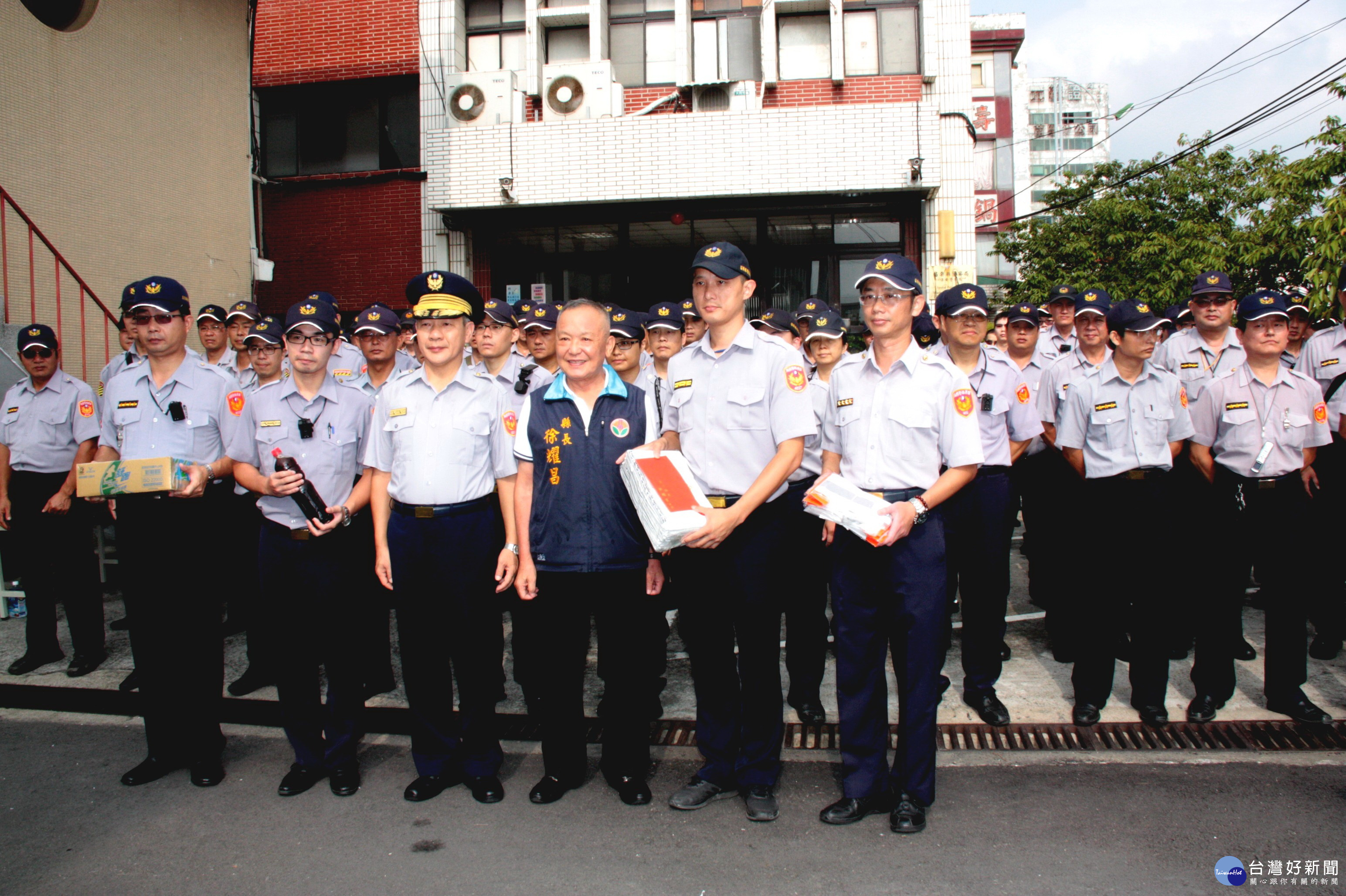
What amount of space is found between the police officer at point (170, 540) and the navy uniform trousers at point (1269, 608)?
4.90 m

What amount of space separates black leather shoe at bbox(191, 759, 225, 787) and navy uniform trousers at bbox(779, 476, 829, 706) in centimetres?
283

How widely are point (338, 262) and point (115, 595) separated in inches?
297

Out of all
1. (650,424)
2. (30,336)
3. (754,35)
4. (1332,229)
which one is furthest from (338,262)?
(1332,229)

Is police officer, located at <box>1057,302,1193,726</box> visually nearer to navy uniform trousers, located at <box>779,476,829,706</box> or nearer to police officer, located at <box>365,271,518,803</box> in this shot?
navy uniform trousers, located at <box>779,476,829,706</box>

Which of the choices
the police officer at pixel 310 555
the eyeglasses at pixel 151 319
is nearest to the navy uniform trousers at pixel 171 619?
the police officer at pixel 310 555

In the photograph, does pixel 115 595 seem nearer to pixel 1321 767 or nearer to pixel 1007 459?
pixel 1007 459

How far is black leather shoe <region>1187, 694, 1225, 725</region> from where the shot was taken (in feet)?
14.5

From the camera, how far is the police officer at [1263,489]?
Answer: 444cm

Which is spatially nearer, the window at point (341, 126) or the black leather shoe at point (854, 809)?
the black leather shoe at point (854, 809)

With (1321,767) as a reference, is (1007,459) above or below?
above

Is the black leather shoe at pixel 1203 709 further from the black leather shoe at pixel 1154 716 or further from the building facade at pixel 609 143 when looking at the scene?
the building facade at pixel 609 143

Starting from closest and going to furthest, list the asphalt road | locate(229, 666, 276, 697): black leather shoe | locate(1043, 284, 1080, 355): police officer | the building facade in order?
the asphalt road, locate(229, 666, 276, 697): black leather shoe, locate(1043, 284, 1080, 355): police officer, the building facade

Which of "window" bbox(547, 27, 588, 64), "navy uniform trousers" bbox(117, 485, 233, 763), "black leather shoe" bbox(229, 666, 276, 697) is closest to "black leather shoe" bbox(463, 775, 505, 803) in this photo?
"navy uniform trousers" bbox(117, 485, 233, 763)

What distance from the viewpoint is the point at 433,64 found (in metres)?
13.6
